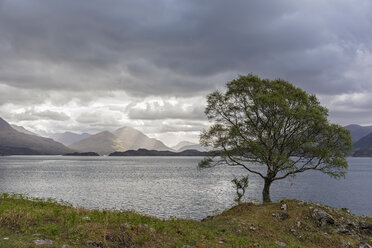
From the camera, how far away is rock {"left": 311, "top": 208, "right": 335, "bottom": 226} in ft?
99.2

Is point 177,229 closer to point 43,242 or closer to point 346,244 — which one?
point 43,242

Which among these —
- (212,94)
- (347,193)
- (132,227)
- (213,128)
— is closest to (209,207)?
(213,128)

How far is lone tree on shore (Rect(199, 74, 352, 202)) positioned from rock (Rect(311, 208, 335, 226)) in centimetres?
761

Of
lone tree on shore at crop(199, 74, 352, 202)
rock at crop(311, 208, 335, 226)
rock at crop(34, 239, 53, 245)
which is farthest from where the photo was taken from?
lone tree on shore at crop(199, 74, 352, 202)

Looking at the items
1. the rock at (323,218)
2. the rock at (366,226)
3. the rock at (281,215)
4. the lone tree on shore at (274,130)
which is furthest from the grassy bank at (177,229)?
the lone tree on shore at (274,130)

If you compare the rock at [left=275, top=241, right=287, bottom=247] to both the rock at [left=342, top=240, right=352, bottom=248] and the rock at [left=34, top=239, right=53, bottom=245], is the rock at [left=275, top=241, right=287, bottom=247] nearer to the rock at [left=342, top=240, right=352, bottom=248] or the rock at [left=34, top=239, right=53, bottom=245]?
the rock at [left=342, top=240, right=352, bottom=248]

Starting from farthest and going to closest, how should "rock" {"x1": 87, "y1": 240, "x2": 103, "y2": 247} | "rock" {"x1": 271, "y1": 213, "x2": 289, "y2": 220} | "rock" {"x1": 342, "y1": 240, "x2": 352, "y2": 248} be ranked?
"rock" {"x1": 271, "y1": 213, "x2": 289, "y2": 220} → "rock" {"x1": 342, "y1": 240, "x2": 352, "y2": 248} → "rock" {"x1": 87, "y1": 240, "x2": 103, "y2": 247}

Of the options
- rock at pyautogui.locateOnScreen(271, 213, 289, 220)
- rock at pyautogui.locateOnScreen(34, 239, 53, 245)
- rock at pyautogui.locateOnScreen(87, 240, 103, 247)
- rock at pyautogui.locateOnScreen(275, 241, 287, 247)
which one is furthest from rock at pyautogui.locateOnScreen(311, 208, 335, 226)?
→ rock at pyautogui.locateOnScreen(34, 239, 53, 245)

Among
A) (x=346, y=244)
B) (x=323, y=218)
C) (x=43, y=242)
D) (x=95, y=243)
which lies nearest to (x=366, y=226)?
(x=323, y=218)

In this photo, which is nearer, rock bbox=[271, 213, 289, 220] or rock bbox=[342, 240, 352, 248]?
rock bbox=[342, 240, 352, 248]

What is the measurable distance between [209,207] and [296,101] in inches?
1407

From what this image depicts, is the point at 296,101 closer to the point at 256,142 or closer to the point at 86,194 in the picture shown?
the point at 256,142

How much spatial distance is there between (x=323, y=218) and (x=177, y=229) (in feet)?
59.3

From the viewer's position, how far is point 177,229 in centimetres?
2247
